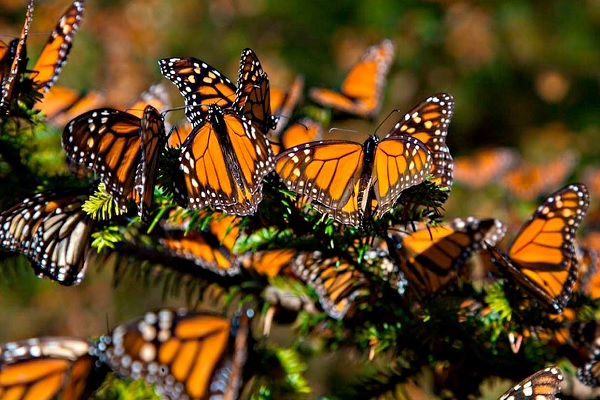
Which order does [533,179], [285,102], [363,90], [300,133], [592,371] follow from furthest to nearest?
[533,179] < [363,90] < [285,102] < [300,133] < [592,371]

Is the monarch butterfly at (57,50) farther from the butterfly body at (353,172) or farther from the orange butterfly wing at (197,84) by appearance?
the butterfly body at (353,172)

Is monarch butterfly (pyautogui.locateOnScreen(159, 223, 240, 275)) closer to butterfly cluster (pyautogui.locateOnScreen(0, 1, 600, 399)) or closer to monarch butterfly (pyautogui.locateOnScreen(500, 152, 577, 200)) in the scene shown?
butterfly cluster (pyautogui.locateOnScreen(0, 1, 600, 399))

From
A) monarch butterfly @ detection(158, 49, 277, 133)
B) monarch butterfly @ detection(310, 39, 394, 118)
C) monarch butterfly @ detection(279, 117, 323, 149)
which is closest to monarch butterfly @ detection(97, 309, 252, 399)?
monarch butterfly @ detection(158, 49, 277, 133)

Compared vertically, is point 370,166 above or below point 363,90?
below

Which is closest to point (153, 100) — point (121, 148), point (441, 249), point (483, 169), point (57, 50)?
point (57, 50)

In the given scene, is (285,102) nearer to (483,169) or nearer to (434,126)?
(434,126)

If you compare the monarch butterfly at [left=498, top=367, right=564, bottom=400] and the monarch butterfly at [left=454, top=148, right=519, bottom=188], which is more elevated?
the monarch butterfly at [left=454, top=148, right=519, bottom=188]

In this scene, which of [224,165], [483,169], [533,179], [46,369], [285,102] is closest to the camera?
[46,369]

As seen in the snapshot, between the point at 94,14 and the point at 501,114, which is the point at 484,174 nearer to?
the point at 501,114
